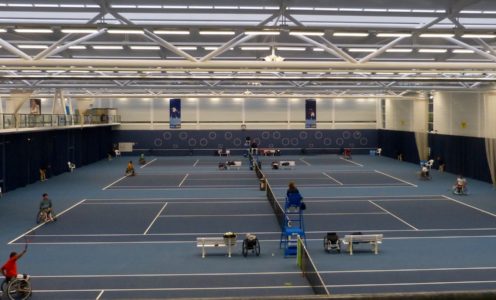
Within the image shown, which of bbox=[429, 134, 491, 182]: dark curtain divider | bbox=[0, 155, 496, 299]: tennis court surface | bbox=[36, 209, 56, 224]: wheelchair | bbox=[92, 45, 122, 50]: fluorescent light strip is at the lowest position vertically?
bbox=[0, 155, 496, 299]: tennis court surface

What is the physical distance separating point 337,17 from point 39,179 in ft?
115

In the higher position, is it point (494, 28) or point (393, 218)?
point (494, 28)

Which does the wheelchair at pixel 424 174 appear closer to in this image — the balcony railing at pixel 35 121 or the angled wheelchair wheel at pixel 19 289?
the balcony railing at pixel 35 121

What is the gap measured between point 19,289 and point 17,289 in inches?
1.9

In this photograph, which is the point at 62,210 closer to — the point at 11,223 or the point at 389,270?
the point at 11,223

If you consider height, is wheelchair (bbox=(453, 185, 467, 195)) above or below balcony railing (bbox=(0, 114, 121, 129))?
below

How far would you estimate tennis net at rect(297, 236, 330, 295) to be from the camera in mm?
13859

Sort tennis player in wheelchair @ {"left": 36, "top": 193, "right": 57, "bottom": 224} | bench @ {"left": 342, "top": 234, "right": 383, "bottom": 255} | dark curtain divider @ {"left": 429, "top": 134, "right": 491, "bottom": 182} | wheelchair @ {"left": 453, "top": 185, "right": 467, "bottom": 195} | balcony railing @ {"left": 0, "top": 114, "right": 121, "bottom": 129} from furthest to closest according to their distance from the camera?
dark curtain divider @ {"left": 429, "top": 134, "right": 491, "bottom": 182}
wheelchair @ {"left": 453, "top": 185, "right": 467, "bottom": 195}
balcony railing @ {"left": 0, "top": 114, "right": 121, "bottom": 129}
tennis player in wheelchair @ {"left": 36, "top": 193, "right": 57, "bottom": 224}
bench @ {"left": 342, "top": 234, "right": 383, "bottom": 255}

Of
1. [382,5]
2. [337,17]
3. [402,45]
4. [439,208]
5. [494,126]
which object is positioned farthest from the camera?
[494,126]

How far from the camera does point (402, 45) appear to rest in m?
20.6

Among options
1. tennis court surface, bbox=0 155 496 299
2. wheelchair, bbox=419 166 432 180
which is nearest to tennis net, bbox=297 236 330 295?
tennis court surface, bbox=0 155 496 299

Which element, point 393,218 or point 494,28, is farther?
point 393,218

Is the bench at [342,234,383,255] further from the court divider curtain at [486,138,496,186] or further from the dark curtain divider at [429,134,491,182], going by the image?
the dark curtain divider at [429,134,491,182]

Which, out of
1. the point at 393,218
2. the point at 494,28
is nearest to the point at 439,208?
the point at 393,218
